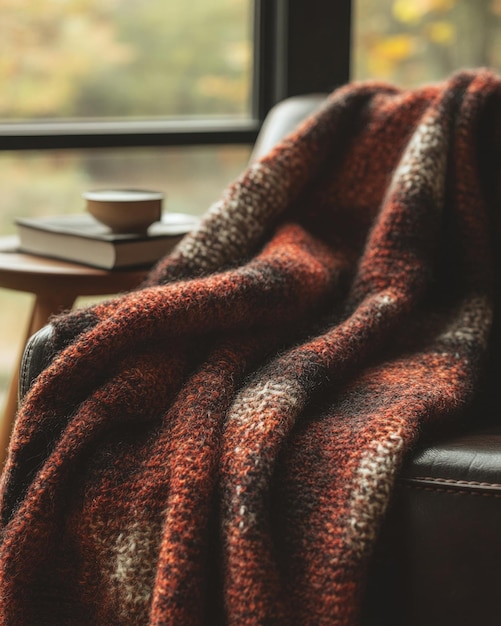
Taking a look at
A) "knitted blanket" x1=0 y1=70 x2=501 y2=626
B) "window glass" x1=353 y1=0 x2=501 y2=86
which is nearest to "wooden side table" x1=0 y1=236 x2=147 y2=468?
"knitted blanket" x1=0 y1=70 x2=501 y2=626

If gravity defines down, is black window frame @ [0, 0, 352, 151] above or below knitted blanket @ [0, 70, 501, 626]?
above

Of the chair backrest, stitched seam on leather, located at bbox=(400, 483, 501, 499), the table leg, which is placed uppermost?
the chair backrest

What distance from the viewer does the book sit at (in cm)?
127

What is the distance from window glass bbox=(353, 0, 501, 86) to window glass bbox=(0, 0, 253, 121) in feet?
1.03

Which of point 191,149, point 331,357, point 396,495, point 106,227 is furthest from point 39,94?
point 396,495

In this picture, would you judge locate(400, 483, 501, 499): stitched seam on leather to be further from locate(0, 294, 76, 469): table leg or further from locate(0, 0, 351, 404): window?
locate(0, 0, 351, 404): window

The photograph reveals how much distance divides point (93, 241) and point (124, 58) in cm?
70

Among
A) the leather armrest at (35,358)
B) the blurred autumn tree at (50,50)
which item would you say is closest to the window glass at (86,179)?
the blurred autumn tree at (50,50)

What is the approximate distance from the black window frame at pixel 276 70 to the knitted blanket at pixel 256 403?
2.12ft

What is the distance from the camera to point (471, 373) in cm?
102

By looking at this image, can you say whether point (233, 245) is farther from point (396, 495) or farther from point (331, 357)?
point (396, 495)

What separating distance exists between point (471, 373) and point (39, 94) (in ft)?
3.86

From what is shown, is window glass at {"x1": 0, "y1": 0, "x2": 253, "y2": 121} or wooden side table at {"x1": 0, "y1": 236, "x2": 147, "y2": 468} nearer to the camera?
wooden side table at {"x1": 0, "y1": 236, "x2": 147, "y2": 468}

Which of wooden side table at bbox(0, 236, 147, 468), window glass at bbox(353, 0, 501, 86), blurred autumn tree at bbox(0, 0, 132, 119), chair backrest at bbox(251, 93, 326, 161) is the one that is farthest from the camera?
window glass at bbox(353, 0, 501, 86)
